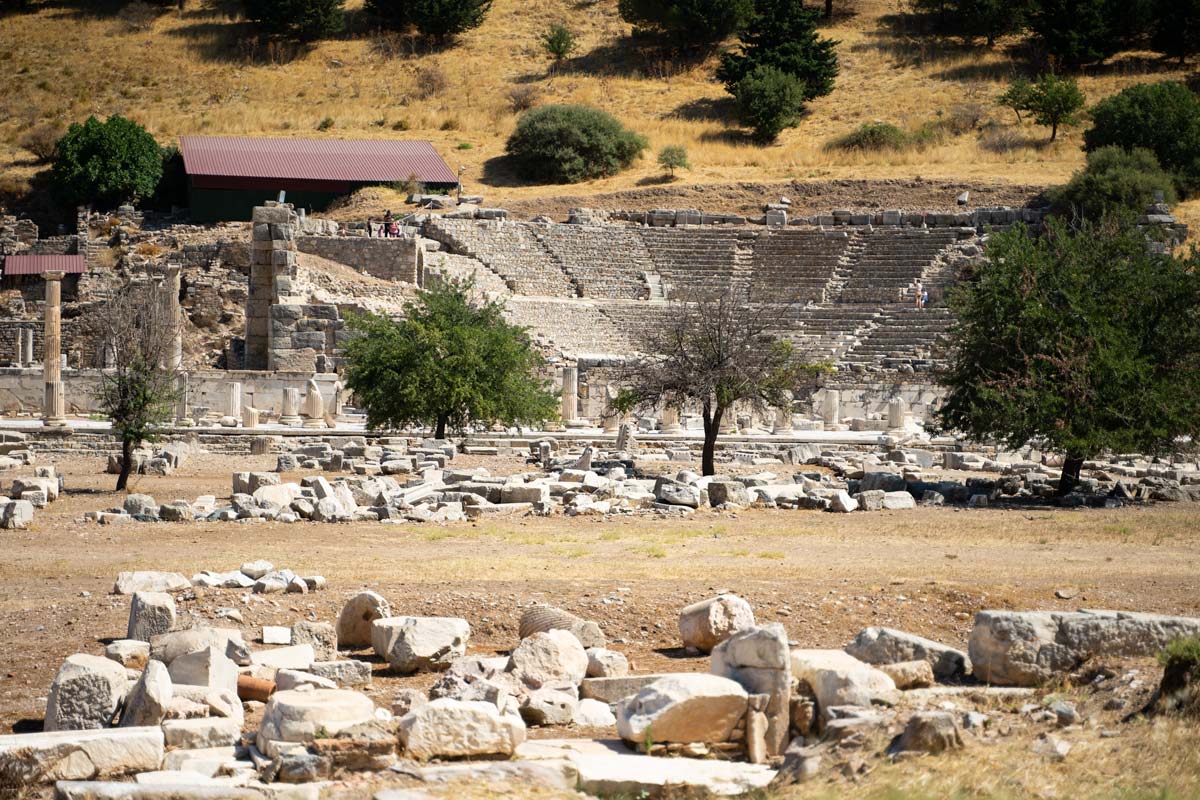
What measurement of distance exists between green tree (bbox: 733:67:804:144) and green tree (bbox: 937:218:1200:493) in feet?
124

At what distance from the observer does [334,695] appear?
8.05 m

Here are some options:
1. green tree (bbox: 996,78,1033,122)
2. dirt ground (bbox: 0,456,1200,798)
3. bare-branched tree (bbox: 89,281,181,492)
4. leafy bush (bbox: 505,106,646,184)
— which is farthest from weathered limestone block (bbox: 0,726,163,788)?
green tree (bbox: 996,78,1033,122)

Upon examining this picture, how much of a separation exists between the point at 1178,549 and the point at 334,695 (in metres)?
10.3

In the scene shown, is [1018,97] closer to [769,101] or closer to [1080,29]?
[1080,29]

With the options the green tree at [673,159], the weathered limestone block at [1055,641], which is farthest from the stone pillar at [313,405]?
the green tree at [673,159]

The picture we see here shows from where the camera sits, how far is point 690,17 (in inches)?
2648

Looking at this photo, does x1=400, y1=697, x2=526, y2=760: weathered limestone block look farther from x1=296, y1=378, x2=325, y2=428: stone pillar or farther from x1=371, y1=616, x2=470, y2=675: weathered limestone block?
x1=296, y1=378, x2=325, y2=428: stone pillar

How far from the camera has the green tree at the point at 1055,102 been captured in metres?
55.9

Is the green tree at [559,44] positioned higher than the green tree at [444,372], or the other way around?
the green tree at [559,44]

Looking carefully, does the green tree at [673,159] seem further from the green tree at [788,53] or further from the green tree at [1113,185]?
the green tree at [1113,185]

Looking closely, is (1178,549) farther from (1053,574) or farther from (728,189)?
(728,189)

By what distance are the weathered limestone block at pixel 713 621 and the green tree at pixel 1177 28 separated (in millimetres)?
59236

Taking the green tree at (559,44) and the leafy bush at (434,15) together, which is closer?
the green tree at (559,44)

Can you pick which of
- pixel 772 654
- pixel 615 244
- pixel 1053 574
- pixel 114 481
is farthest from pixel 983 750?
pixel 615 244
